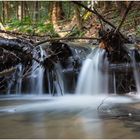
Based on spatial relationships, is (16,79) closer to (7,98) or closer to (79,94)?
(7,98)

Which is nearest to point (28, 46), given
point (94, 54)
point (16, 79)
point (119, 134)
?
point (16, 79)

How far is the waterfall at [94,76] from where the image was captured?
26.7 feet

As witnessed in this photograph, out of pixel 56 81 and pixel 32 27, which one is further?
pixel 32 27

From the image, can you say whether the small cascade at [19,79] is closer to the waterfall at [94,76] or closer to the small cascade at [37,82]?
the small cascade at [37,82]

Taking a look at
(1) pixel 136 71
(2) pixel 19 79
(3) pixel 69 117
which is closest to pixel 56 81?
(2) pixel 19 79

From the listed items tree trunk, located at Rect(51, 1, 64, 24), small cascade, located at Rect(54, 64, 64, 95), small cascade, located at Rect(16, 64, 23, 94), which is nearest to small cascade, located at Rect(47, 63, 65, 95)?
small cascade, located at Rect(54, 64, 64, 95)

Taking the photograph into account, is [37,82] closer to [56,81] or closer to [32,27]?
[56,81]

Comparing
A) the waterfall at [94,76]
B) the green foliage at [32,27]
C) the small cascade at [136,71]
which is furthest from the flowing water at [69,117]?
the green foliage at [32,27]

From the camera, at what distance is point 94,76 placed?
834 centimetres

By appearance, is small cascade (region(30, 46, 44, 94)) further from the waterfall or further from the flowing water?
the waterfall

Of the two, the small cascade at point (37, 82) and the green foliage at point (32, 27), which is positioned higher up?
the green foliage at point (32, 27)

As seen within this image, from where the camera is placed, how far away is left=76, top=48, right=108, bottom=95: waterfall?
8141mm

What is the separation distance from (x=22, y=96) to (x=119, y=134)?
3924 mm

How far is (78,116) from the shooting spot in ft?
19.1
